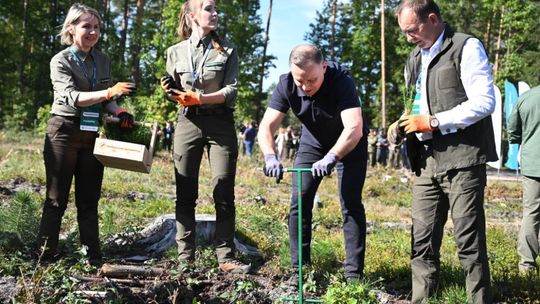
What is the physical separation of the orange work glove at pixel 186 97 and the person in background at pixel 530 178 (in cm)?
317

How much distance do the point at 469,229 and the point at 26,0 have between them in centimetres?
3501

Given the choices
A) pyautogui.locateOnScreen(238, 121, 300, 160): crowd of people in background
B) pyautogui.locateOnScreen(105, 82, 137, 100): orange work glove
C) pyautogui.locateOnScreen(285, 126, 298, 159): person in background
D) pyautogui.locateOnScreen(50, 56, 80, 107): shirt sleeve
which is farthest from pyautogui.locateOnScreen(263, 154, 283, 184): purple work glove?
pyautogui.locateOnScreen(285, 126, 298, 159): person in background

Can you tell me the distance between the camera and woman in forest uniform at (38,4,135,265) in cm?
404

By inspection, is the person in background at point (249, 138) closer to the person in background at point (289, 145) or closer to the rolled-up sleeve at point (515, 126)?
the person in background at point (289, 145)

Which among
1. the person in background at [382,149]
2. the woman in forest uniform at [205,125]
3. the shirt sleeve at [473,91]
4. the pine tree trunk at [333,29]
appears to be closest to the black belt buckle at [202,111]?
the woman in forest uniform at [205,125]

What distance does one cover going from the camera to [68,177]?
4.12m

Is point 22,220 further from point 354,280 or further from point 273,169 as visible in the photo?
point 354,280

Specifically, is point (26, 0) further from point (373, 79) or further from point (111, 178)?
point (111, 178)

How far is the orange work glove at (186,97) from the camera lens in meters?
3.87

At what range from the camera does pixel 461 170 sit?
336 centimetres

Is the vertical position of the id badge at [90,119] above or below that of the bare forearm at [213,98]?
below

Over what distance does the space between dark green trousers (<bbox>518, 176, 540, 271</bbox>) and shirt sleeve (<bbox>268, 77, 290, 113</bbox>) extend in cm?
259

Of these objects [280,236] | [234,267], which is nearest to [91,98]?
[234,267]

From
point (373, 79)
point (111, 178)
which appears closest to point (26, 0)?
point (373, 79)
